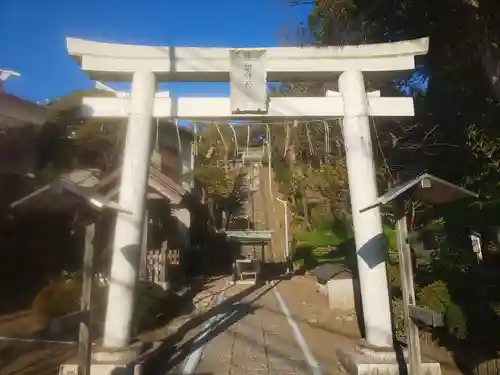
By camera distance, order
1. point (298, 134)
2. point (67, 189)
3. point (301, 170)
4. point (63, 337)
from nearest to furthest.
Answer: point (67, 189), point (63, 337), point (298, 134), point (301, 170)

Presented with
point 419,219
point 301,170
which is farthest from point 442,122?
point 301,170

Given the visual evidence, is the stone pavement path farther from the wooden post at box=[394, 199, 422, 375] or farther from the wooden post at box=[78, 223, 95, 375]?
the wooden post at box=[78, 223, 95, 375]

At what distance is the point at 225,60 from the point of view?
6695 millimetres

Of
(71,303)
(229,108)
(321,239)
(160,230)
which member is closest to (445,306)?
(229,108)

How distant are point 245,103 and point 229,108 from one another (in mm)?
281

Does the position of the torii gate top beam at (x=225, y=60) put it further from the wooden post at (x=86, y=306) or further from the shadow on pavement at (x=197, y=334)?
the shadow on pavement at (x=197, y=334)

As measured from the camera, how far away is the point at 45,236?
11.2 m

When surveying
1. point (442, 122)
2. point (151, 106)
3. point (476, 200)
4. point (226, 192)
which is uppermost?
point (226, 192)

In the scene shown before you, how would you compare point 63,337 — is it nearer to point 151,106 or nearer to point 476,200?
point 151,106

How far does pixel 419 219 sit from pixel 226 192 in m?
17.4

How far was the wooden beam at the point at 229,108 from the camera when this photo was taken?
6637 millimetres

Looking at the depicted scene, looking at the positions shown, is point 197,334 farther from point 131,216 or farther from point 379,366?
point 379,366

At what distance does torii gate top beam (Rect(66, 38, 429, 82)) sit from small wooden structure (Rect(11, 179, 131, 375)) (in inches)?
106

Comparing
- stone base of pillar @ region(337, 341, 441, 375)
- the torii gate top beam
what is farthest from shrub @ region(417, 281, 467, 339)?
the torii gate top beam
